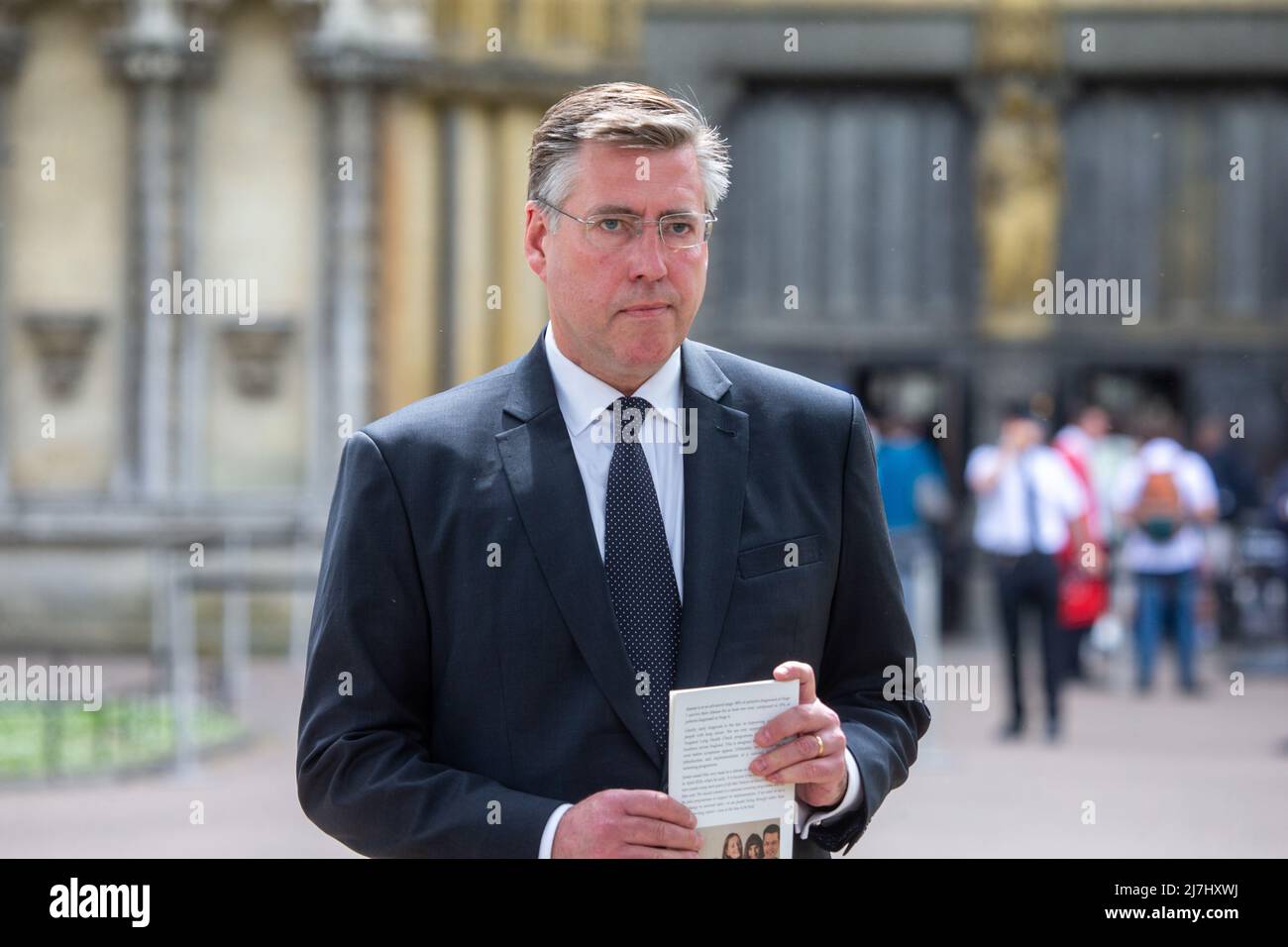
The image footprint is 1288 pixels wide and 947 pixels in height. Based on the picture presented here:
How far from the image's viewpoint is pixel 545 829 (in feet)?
7.38

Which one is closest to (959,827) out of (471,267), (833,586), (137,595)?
(833,586)

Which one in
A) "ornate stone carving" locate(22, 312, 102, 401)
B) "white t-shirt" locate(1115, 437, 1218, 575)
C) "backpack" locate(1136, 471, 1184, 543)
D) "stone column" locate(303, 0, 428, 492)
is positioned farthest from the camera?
"ornate stone carving" locate(22, 312, 102, 401)

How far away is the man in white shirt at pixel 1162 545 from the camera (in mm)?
11211

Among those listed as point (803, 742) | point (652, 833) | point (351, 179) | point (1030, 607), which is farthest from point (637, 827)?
point (351, 179)

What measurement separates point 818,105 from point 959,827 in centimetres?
831

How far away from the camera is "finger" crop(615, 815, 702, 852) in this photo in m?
2.15

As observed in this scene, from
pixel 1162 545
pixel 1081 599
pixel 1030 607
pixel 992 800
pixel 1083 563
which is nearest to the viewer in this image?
pixel 992 800

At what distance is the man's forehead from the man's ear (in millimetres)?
129

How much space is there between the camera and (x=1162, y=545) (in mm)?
11320

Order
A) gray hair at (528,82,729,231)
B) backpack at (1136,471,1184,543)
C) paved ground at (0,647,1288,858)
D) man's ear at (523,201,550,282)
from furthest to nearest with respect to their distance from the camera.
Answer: backpack at (1136,471,1184,543), paved ground at (0,647,1288,858), man's ear at (523,201,550,282), gray hair at (528,82,729,231)

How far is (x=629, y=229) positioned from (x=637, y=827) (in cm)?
81

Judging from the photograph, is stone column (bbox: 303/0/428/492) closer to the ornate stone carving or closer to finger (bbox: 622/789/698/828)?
the ornate stone carving
